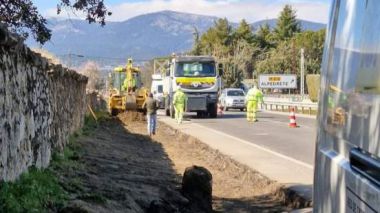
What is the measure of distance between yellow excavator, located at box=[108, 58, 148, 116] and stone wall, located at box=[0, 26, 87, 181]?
20933mm

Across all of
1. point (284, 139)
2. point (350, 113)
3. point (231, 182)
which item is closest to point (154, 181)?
point (231, 182)

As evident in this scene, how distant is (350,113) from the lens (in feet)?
10.5

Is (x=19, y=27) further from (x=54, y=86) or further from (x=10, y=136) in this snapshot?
(x=54, y=86)

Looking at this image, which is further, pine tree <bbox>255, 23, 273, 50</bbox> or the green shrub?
pine tree <bbox>255, 23, 273, 50</bbox>

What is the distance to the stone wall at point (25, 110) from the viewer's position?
690 cm

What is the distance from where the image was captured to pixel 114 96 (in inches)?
1403

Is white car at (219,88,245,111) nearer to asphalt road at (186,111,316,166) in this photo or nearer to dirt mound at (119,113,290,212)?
asphalt road at (186,111,316,166)

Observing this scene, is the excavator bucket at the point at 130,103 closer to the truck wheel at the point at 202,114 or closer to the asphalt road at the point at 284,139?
the truck wheel at the point at 202,114

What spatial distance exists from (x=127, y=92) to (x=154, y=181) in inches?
965

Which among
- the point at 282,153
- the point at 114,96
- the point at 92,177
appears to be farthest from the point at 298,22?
the point at 92,177

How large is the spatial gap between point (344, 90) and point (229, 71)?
82.7 metres

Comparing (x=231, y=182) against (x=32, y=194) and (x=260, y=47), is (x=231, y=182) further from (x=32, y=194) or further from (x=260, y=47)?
(x=260, y=47)

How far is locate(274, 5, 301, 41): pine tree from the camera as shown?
101m

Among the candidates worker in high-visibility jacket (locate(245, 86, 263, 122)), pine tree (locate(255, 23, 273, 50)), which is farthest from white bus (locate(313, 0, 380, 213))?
pine tree (locate(255, 23, 273, 50))
